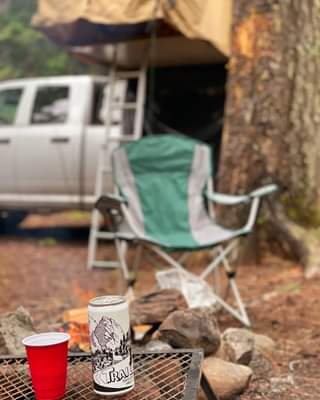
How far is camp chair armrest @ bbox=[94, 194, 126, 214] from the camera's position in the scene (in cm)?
322

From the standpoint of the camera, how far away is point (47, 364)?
1.56 m

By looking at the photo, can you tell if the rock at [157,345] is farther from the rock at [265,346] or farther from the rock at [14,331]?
the rock at [265,346]

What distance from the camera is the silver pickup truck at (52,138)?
5781 mm

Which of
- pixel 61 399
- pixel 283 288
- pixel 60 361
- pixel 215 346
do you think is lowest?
pixel 283 288

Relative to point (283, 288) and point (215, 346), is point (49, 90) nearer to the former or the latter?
point (283, 288)

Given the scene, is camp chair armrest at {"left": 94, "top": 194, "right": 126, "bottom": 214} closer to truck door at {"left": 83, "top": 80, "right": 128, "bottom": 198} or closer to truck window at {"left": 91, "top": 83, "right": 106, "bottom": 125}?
truck door at {"left": 83, "top": 80, "right": 128, "bottom": 198}

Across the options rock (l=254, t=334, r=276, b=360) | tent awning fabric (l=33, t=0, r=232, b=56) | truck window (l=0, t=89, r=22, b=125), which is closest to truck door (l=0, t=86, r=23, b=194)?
truck window (l=0, t=89, r=22, b=125)

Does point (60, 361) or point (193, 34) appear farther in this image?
point (193, 34)

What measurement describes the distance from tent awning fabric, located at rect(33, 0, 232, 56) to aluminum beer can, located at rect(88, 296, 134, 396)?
3.07m

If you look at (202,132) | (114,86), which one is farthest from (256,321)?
(202,132)

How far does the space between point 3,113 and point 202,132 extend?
2.01 metres

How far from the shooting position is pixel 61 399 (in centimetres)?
163

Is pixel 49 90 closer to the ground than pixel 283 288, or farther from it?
farther from it

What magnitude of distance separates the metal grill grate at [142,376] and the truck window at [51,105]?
13.9ft
